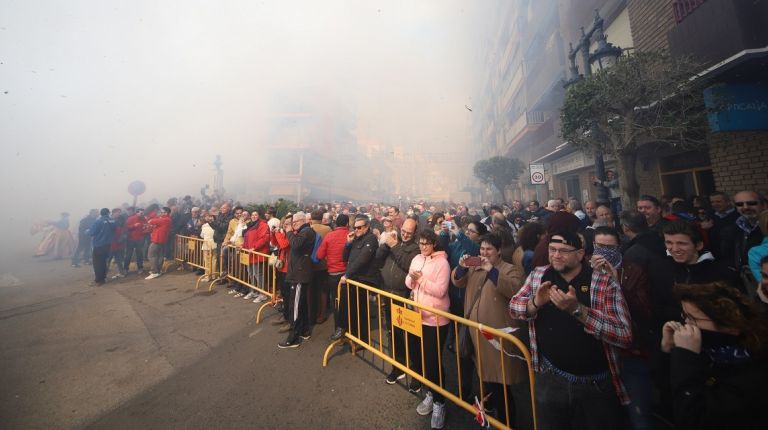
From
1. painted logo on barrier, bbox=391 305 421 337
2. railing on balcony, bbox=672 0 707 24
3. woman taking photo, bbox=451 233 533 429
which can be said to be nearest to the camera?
woman taking photo, bbox=451 233 533 429

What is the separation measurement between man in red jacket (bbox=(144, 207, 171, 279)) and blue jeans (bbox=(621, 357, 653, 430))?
406 inches

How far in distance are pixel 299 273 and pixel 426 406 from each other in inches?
99.8

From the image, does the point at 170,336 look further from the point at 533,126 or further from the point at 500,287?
the point at 533,126

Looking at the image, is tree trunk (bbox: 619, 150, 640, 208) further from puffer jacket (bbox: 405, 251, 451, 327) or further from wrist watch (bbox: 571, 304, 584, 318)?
wrist watch (bbox: 571, 304, 584, 318)

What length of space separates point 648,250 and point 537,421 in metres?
1.93

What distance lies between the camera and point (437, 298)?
9.16ft

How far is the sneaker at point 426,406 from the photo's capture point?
267cm

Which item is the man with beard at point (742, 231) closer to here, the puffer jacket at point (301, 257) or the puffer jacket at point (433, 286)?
the puffer jacket at point (433, 286)

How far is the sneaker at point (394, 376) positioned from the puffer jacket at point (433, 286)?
0.94 m

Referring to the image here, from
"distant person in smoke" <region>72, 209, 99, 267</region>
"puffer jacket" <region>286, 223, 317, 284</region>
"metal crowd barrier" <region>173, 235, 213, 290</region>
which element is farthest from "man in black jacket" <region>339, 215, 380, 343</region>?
"distant person in smoke" <region>72, 209, 99, 267</region>

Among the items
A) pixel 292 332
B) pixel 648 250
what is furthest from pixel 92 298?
pixel 648 250

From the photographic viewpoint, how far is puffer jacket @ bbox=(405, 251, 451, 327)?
9.02 feet

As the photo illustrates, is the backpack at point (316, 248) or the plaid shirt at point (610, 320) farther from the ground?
the backpack at point (316, 248)

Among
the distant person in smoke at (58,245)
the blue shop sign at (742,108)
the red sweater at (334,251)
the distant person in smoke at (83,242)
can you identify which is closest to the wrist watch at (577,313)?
the red sweater at (334,251)
